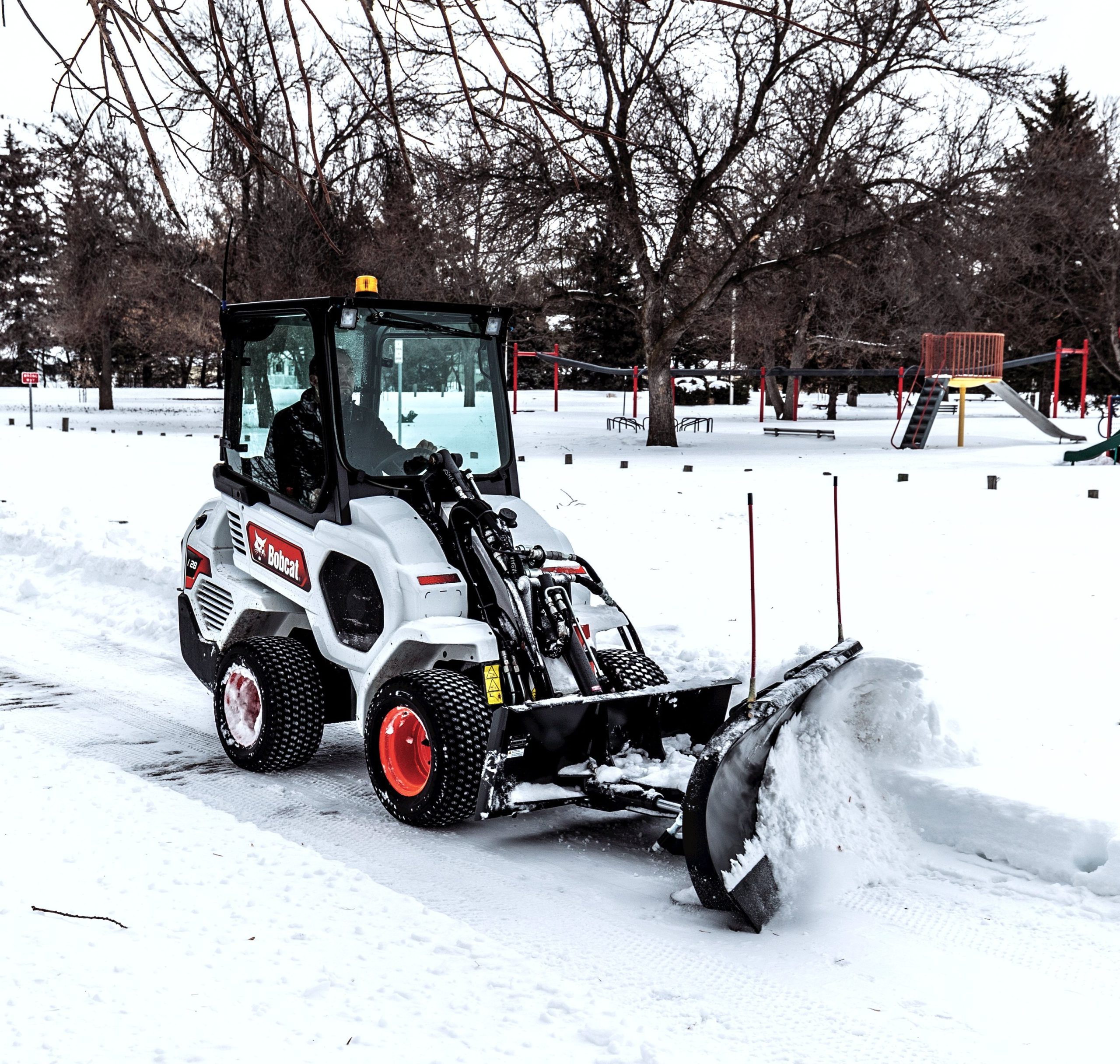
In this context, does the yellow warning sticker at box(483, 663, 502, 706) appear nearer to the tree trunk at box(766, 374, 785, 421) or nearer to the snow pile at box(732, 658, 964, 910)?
the snow pile at box(732, 658, 964, 910)

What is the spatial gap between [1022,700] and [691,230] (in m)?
17.4

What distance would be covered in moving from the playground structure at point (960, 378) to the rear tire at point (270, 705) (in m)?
20.1

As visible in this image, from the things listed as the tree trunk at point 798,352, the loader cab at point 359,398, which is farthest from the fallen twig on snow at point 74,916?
the tree trunk at point 798,352

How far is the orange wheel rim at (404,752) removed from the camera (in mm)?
4699

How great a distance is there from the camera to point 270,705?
525cm

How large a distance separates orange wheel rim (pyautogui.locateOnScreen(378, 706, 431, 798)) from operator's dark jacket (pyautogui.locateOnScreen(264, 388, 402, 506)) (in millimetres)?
1270

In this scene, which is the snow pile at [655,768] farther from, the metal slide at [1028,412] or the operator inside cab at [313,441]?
the metal slide at [1028,412]

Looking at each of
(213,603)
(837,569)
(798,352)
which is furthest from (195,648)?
(798,352)

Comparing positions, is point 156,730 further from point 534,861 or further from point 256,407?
point 534,861

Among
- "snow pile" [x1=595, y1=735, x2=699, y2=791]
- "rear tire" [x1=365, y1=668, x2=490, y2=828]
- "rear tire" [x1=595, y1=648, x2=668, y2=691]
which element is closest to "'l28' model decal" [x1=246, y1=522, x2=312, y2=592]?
"rear tire" [x1=365, y1=668, x2=490, y2=828]

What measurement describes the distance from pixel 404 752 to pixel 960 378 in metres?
22.4

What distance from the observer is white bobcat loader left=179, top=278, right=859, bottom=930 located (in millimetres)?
4441

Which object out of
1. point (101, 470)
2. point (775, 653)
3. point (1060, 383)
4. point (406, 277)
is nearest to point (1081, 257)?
point (1060, 383)

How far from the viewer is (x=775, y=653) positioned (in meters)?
7.38
